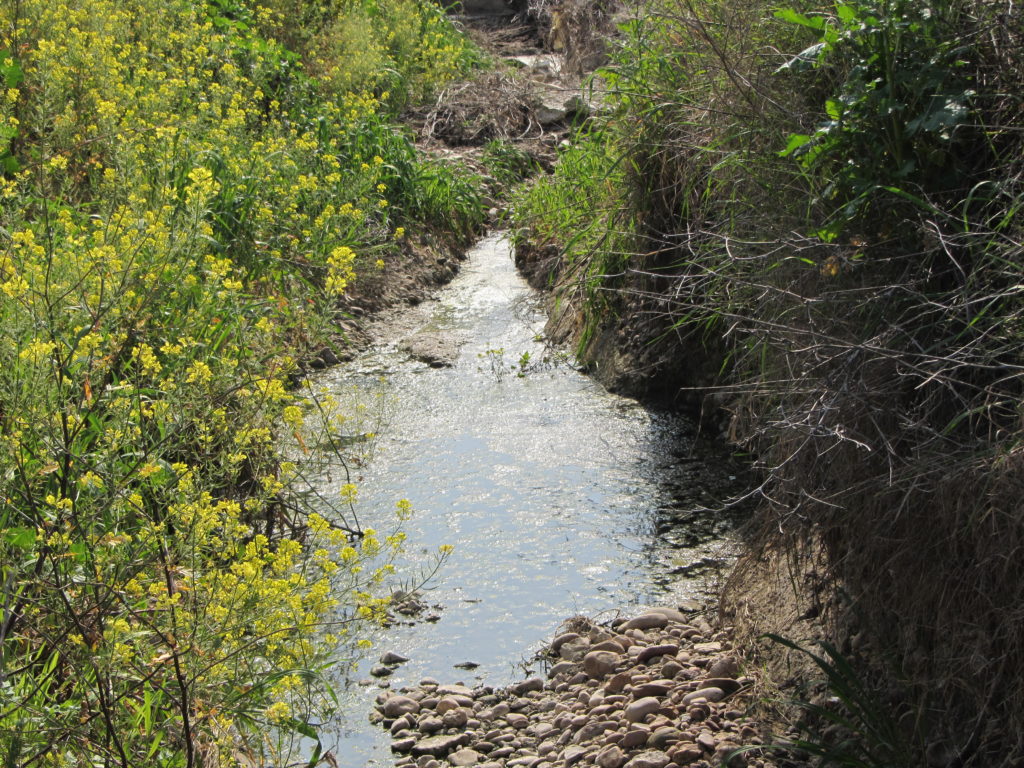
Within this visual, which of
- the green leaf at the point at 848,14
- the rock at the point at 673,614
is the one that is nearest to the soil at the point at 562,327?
the rock at the point at 673,614

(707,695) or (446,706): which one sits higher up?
(707,695)

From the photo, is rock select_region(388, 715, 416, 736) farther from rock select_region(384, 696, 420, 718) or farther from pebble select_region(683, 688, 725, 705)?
pebble select_region(683, 688, 725, 705)

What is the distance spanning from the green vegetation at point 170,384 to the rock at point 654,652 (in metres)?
0.96

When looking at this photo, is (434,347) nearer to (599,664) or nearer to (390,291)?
(390,291)

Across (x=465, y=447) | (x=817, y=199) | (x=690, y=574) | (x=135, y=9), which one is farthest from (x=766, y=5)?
(x=135, y=9)

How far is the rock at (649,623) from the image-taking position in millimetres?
3975

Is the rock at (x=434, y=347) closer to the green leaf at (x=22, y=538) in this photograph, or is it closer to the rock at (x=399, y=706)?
the rock at (x=399, y=706)

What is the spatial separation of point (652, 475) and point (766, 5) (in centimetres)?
225

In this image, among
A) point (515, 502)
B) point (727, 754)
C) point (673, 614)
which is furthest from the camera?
point (515, 502)

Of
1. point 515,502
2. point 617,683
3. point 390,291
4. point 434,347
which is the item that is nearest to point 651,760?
point 617,683

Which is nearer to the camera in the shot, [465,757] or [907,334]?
[907,334]

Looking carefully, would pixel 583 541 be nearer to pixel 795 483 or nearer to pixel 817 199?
pixel 795 483

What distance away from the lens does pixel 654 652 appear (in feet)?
12.4

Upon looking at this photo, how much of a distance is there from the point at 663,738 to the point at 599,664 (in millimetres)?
492
